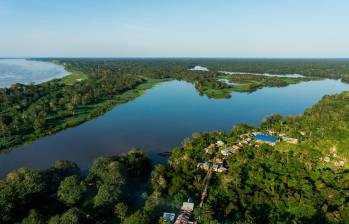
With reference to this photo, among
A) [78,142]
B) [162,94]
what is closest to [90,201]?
[78,142]

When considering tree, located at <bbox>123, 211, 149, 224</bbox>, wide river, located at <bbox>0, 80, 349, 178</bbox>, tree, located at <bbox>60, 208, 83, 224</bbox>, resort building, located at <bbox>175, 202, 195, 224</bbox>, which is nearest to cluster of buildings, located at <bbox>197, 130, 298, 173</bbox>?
wide river, located at <bbox>0, 80, 349, 178</bbox>

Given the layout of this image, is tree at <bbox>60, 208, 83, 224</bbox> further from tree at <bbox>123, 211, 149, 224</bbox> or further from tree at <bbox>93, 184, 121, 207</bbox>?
tree at <bbox>123, 211, 149, 224</bbox>

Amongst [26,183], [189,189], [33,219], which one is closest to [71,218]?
[33,219]

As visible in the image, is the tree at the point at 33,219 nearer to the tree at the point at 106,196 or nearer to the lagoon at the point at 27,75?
the tree at the point at 106,196

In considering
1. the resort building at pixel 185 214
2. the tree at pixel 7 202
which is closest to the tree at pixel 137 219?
the resort building at pixel 185 214

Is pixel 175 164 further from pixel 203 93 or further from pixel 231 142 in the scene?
pixel 203 93
